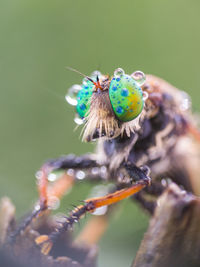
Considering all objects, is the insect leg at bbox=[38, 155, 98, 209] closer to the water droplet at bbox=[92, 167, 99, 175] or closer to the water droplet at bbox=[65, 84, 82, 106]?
the water droplet at bbox=[92, 167, 99, 175]

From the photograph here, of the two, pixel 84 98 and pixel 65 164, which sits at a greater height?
pixel 84 98

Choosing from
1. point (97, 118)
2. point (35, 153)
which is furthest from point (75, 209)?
point (35, 153)

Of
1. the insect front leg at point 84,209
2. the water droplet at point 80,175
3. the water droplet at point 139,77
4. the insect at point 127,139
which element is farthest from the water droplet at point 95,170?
the water droplet at point 139,77

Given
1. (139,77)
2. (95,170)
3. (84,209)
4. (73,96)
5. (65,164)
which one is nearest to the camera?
(84,209)

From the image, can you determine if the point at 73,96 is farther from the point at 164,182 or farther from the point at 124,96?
the point at 164,182

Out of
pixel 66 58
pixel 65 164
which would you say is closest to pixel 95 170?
pixel 65 164

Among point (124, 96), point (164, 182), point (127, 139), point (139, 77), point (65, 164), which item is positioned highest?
point (139, 77)

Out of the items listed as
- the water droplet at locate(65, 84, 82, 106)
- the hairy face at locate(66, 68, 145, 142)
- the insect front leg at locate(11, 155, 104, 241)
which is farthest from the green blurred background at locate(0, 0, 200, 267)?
the hairy face at locate(66, 68, 145, 142)
